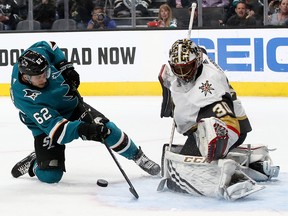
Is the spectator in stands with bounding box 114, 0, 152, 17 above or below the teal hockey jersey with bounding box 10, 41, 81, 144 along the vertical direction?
above

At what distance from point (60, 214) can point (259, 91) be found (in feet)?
17.5

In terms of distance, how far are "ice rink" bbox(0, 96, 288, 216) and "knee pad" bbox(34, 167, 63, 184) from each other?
0.04 meters

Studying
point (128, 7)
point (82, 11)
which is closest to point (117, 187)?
point (128, 7)

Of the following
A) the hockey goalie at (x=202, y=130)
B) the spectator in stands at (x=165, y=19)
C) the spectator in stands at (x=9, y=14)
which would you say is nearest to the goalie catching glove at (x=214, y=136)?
the hockey goalie at (x=202, y=130)

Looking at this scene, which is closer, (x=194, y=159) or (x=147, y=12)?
(x=194, y=159)

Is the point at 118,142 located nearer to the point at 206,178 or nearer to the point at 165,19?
the point at 206,178

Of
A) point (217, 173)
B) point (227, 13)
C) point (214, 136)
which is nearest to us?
point (214, 136)

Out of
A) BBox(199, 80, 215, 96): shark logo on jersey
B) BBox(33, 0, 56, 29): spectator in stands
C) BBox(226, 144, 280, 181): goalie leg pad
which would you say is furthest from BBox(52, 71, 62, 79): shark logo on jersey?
BBox(33, 0, 56, 29): spectator in stands

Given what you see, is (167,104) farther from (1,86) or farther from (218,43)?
(1,86)

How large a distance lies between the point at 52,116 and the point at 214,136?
951mm

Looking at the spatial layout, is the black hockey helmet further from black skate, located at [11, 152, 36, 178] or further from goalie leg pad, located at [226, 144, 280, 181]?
goalie leg pad, located at [226, 144, 280, 181]

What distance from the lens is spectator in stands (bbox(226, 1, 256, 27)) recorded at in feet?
30.8

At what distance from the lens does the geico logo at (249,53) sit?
9203mm

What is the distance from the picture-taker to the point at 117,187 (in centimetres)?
490
